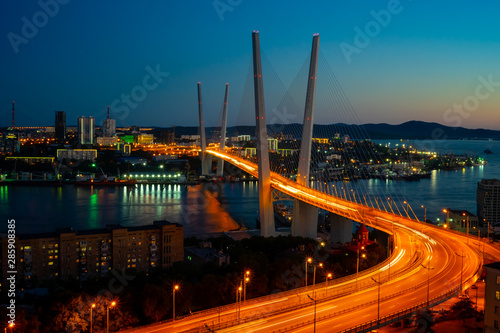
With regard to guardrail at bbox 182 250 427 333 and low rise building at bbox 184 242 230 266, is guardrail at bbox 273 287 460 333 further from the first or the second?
low rise building at bbox 184 242 230 266

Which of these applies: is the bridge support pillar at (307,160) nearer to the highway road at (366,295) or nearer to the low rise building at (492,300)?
the highway road at (366,295)

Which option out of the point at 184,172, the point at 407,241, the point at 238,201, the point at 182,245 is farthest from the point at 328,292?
the point at 184,172

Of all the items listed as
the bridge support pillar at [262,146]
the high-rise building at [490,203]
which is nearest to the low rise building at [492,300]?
the bridge support pillar at [262,146]

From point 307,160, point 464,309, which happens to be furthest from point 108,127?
point 464,309

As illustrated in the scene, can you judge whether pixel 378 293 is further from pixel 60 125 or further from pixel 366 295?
pixel 60 125

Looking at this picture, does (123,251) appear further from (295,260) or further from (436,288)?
(436,288)

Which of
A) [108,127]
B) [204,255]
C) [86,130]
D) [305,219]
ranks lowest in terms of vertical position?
[204,255]

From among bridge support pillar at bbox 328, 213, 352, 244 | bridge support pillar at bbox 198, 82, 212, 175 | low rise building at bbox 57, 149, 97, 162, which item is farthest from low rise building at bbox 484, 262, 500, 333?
low rise building at bbox 57, 149, 97, 162

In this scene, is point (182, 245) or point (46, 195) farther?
point (46, 195)
